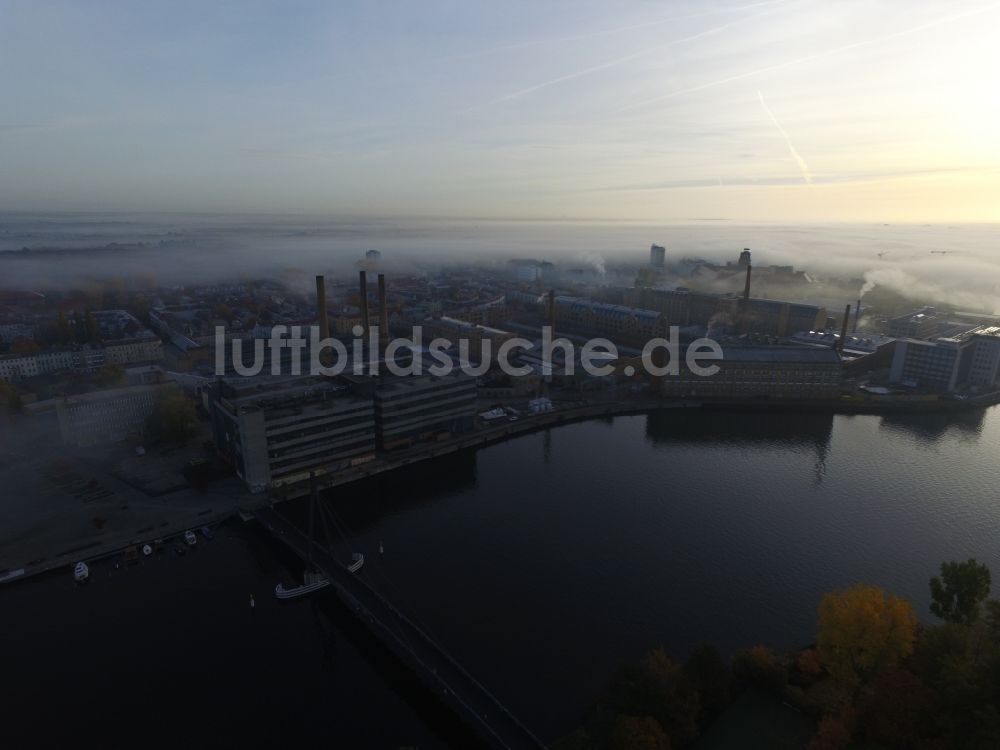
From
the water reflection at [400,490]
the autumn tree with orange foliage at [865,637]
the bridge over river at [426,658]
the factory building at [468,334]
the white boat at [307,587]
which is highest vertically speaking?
the autumn tree with orange foliage at [865,637]

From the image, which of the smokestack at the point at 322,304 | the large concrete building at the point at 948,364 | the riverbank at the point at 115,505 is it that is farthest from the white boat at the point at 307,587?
the large concrete building at the point at 948,364

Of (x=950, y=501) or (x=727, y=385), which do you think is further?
(x=727, y=385)

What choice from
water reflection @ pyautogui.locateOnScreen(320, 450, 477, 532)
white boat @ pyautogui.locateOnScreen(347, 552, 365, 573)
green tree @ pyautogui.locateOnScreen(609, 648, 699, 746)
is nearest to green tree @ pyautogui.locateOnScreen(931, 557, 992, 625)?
green tree @ pyautogui.locateOnScreen(609, 648, 699, 746)

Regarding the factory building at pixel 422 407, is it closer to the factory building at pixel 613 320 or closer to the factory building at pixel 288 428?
the factory building at pixel 288 428

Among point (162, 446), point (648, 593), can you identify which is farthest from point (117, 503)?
point (648, 593)

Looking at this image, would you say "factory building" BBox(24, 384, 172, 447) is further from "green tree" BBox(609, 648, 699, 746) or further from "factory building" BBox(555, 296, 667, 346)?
"factory building" BBox(555, 296, 667, 346)

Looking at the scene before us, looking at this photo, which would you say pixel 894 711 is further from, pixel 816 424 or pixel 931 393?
pixel 931 393
